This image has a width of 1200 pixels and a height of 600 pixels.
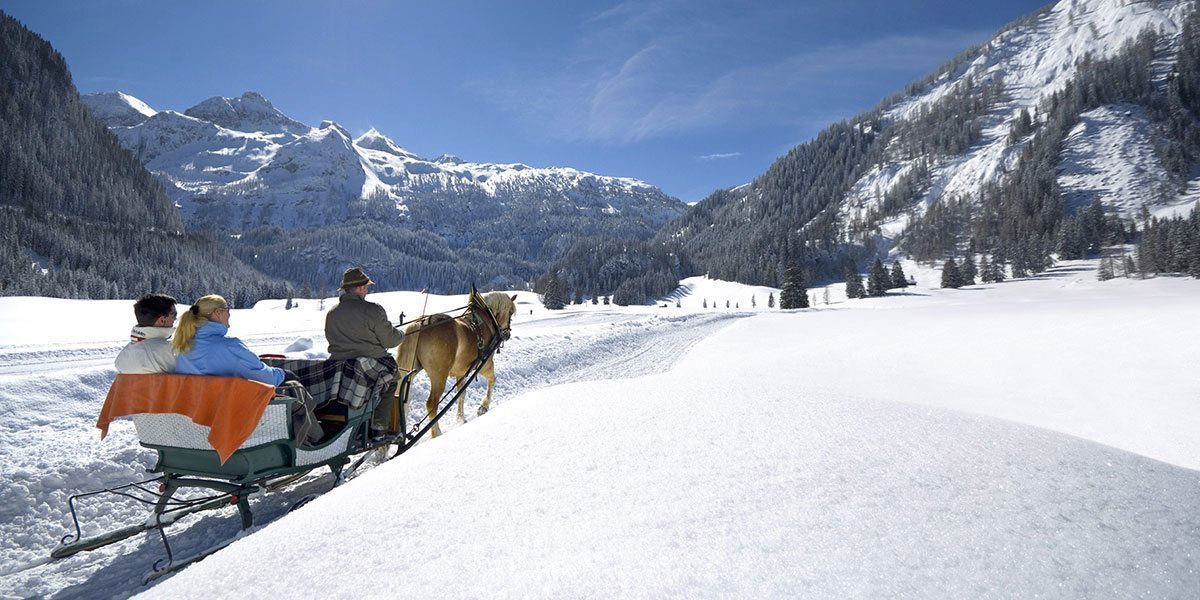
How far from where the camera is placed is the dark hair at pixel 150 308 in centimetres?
359

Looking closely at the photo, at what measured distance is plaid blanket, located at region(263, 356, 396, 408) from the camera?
4996 mm

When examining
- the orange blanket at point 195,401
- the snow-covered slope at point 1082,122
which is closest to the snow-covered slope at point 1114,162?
the snow-covered slope at point 1082,122

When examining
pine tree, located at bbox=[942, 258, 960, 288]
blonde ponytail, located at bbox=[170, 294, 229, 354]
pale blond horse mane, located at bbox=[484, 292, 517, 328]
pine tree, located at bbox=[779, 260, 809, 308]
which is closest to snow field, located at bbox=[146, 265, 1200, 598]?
blonde ponytail, located at bbox=[170, 294, 229, 354]

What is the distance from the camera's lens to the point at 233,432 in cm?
358

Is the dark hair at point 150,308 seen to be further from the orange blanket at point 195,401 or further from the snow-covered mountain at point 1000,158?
the snow-covered mountain at point 1000,158

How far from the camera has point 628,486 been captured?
2693 millimetres

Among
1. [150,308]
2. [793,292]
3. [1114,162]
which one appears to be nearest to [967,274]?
[793,292]

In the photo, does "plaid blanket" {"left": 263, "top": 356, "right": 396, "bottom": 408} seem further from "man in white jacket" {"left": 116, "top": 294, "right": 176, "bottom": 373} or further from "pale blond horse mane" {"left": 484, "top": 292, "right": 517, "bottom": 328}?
"pale blond horse mane" {"left": 484, "top": 292, "right": 517, "bottom": 328}

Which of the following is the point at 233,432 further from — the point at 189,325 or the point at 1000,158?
the point at 1000,158

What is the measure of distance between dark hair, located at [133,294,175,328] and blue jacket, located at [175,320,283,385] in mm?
307

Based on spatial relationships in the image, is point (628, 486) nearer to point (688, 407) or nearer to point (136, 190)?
point (688, 407)

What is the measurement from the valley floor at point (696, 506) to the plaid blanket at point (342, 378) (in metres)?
1.01

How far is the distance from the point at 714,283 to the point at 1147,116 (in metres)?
117

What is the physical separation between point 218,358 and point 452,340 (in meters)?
3.47
